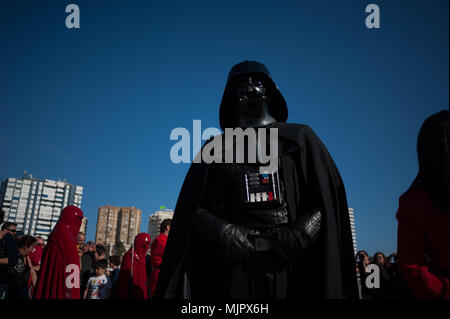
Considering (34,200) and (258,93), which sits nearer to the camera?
(258,93)

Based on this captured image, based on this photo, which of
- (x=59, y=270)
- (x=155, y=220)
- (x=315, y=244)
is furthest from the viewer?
(x=155, y=220)

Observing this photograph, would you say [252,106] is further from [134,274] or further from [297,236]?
[134,274]

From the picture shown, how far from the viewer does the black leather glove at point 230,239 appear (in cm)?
233

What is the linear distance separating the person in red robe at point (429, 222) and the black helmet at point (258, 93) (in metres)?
1.49

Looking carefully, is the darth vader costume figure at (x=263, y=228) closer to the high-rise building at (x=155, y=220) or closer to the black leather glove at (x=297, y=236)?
the black leather glove at (x=297, y=236)

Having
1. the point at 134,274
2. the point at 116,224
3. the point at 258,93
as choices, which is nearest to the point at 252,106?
the point at 258,93

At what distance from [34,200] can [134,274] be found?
124m

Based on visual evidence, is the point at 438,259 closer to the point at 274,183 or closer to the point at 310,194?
the point at 310,194

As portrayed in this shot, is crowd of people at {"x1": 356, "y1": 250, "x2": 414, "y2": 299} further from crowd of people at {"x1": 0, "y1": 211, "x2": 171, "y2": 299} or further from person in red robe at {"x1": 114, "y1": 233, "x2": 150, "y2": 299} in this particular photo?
person in red robe at {"x1": 114, "y1": 233, "x2": 150, "y2": 299}

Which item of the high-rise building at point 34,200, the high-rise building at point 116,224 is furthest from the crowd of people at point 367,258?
the high-rise building at point 34,200

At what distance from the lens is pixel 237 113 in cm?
322

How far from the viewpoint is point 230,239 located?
2.34 m
